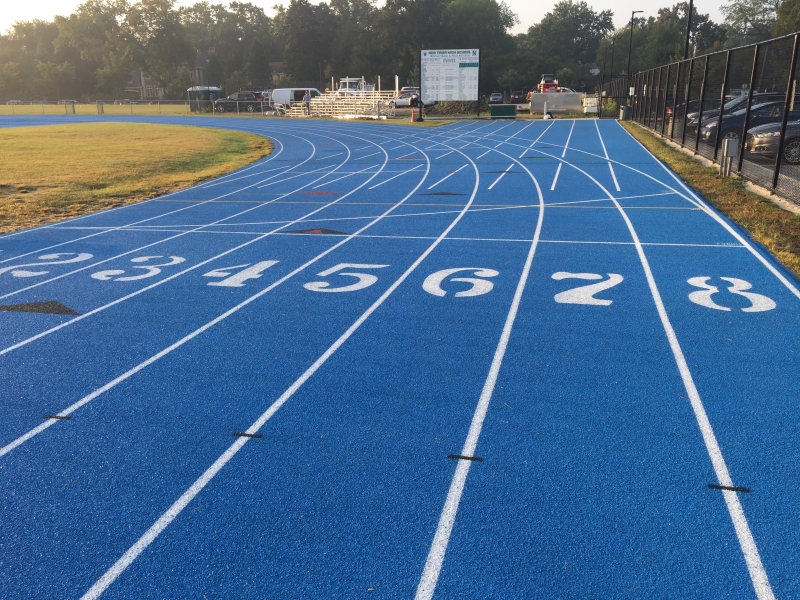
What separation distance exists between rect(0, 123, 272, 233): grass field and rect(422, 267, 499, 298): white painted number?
8758 millimetres

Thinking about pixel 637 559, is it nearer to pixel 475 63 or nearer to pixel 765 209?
pixel 765 209

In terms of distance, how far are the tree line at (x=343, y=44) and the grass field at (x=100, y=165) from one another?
38.9 metres

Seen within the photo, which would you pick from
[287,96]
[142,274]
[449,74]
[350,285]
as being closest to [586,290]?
[350,285]

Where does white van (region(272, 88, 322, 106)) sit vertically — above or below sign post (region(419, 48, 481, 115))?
below

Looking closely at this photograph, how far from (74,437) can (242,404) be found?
121 cm

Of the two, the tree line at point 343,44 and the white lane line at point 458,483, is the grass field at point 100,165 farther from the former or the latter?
the tree line at point 343,44

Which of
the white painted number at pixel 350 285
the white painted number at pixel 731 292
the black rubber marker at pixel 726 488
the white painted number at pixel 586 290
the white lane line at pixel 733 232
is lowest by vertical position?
the black rubber marker at pixel 726 488

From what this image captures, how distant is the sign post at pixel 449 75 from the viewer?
4434cm

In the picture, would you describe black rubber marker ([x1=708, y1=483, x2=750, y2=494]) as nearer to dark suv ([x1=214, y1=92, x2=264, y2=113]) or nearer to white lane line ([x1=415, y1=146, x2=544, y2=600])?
white lane line ([x1=415, y1=146, x2=544, y2=600])

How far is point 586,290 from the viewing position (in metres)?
8.12

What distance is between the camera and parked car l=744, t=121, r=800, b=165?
1606 centimetres

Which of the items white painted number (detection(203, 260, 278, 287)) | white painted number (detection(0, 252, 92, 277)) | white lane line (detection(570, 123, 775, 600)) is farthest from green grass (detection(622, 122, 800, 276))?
white painted number (detection(0, 252, 92, 277))

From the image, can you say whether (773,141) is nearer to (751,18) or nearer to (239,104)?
(239,104)

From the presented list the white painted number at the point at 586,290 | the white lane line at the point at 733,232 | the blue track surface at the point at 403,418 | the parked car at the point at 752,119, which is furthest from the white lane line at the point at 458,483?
the parked car at the point at 752,119
